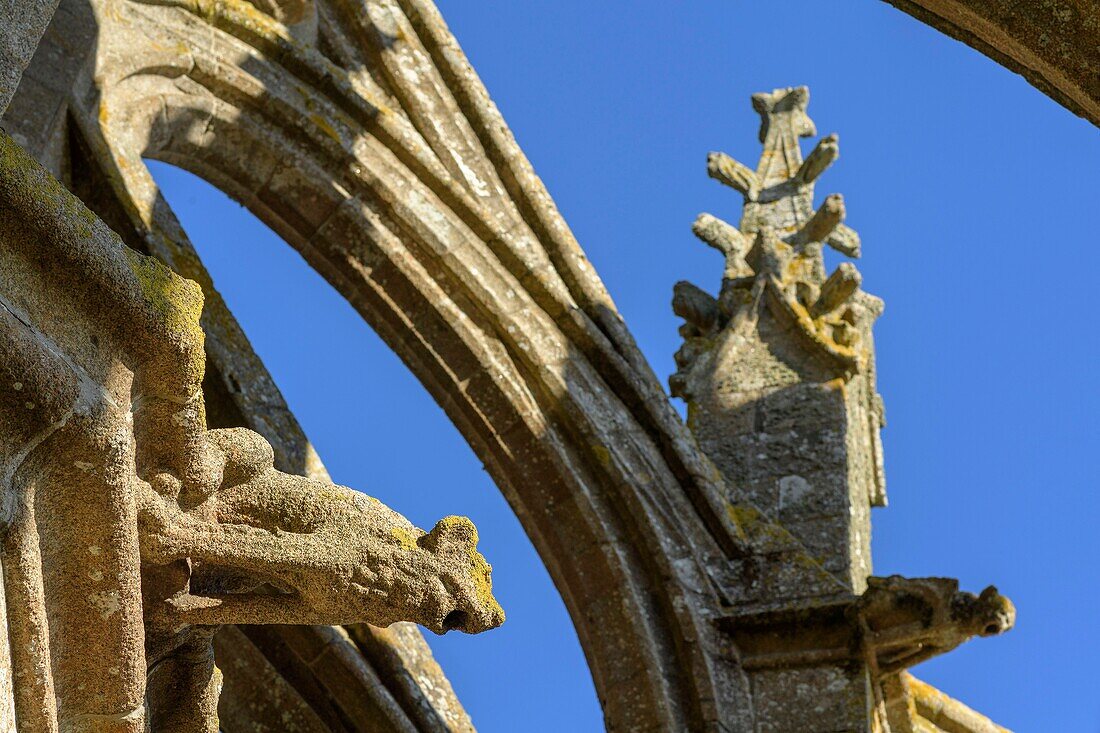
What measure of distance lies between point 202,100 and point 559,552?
2167 mm

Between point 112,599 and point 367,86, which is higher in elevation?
point 367,86

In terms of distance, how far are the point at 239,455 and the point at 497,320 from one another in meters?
4.49

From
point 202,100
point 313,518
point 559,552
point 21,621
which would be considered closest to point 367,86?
point 202,100

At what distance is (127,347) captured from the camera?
8.90 ft

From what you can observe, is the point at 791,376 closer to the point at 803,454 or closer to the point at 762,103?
the point at 803,454

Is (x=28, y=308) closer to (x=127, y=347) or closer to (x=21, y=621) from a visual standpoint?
(x=127, y=347)

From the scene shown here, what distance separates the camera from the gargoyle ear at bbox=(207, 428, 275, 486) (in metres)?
3.04

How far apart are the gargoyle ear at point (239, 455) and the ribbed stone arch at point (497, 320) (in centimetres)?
399

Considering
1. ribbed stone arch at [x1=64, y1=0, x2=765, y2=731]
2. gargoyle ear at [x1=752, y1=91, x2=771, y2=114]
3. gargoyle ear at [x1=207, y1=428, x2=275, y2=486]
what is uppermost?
gargoyle ear at [x1=752, y1=91, x2=771, y2=114]

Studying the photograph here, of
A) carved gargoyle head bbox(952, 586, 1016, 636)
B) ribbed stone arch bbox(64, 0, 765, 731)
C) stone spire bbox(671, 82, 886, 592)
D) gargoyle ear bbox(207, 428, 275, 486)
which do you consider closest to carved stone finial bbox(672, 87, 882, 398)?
stone spire bbox(671, 82, 886, 592)

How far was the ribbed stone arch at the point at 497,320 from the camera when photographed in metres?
7.03

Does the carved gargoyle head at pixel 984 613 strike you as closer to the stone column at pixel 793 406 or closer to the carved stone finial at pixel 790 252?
the stone column at pixel 793 406

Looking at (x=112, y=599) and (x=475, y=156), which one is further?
(x=475, y=156)

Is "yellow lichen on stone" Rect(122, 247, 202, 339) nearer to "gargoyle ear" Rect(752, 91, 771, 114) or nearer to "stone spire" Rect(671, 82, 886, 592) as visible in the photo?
"stone spire" Rect(671, 82, 886, 592)
